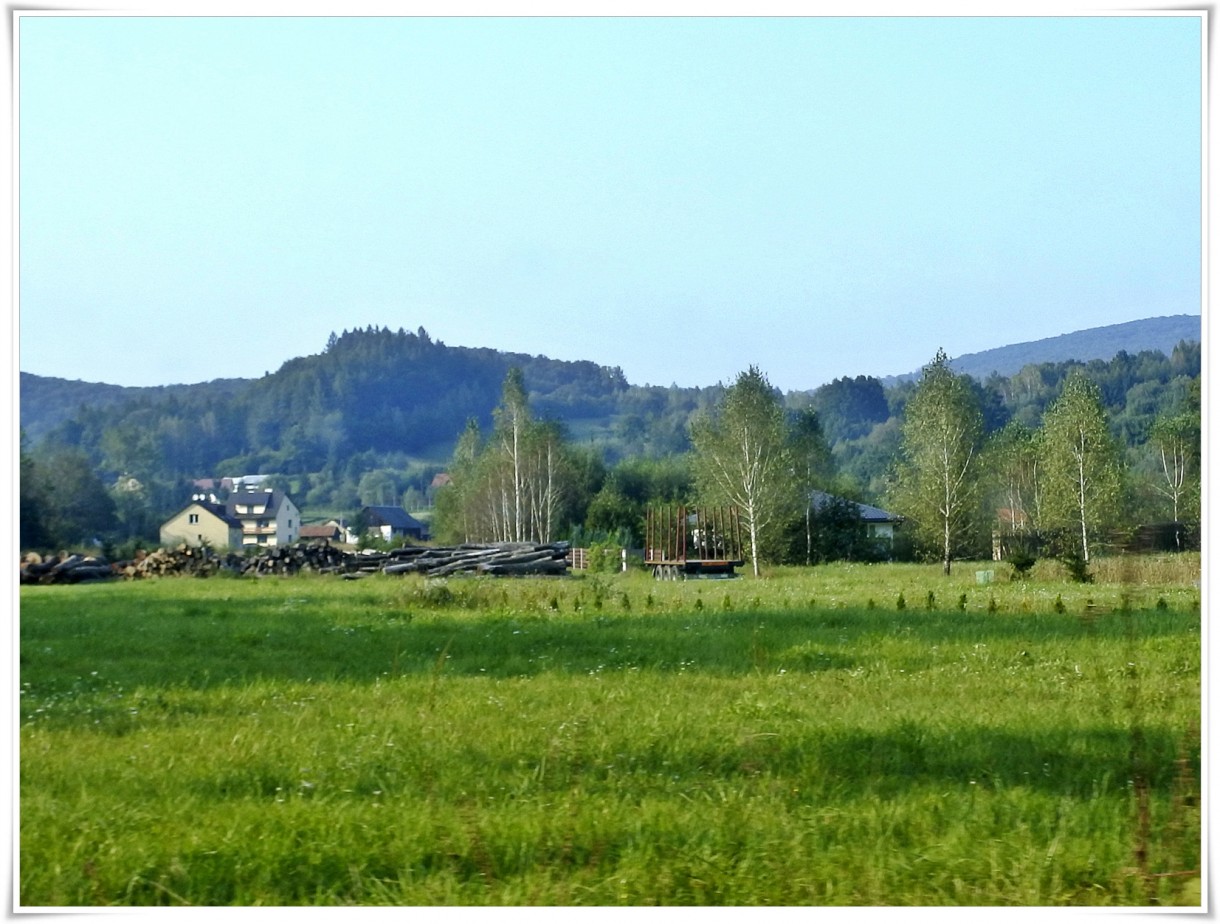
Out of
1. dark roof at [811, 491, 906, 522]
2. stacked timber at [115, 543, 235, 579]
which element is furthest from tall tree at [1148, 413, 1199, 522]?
stacked timber at [115, 543, 235, 579]

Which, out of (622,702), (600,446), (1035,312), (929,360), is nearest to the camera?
(622,702)

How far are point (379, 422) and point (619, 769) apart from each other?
9381mm

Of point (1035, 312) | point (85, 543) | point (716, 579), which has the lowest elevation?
point (716, 579)

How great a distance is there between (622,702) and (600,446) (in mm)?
15635

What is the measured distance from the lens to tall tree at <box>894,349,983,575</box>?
24688 millimetres

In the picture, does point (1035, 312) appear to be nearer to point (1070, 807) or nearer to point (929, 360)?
point (1070, 807)

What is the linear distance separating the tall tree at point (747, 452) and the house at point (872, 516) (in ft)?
4.12

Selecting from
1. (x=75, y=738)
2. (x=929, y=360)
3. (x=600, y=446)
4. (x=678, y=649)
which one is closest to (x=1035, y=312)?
(x=678, y=649)

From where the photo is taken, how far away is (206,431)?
8.98 meters

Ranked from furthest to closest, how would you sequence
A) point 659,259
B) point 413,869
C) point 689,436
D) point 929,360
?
point 689,436 → point 929,360 → point 659,259 → point 413,869

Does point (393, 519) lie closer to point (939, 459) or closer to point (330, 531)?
point (330, 531)

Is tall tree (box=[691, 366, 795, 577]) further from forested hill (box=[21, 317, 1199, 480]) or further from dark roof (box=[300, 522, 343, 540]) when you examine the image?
dark roof (box=[300, 522, 343, 540])

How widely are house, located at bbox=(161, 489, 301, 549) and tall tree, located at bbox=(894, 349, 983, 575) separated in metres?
15.2

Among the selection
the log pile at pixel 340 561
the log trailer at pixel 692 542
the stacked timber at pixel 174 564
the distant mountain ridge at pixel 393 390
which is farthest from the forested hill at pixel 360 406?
the stacked timber at pixel 174 564
